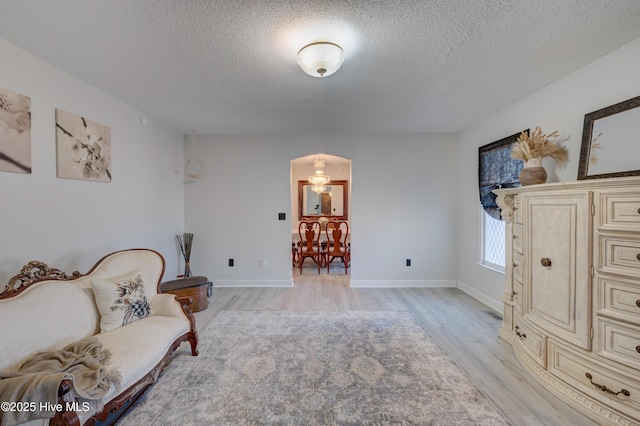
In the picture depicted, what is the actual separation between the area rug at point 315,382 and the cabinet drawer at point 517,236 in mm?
1211

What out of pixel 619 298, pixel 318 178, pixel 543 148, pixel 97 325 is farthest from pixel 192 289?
pixel 543 148

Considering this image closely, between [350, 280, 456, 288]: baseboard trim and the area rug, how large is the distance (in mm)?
1469

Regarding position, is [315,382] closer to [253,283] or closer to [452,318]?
[452,318]

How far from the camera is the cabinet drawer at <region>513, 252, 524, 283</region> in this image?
2312mm

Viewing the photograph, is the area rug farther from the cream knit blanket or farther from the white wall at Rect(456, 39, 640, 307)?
the white wall at Rect(456, 39, 640, 307)

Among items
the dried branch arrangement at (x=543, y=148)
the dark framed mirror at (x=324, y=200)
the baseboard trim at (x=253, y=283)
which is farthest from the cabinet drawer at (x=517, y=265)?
the dark framed mirror at (x=324, y=200)

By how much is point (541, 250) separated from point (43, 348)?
3505 mm

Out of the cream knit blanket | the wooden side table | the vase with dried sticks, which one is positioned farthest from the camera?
the vase with dried sticks

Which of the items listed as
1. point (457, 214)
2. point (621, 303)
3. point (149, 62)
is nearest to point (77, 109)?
point (149, 62)

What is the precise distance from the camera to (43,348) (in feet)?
5.04

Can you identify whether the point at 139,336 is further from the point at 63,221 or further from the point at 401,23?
the point at 401,23

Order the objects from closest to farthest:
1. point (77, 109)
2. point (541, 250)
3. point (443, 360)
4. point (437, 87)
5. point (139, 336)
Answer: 1. point (139, 336)
2. point (541, 250)
3. point (443, 360)
4. point (77, 109)
5. point (437, 87)

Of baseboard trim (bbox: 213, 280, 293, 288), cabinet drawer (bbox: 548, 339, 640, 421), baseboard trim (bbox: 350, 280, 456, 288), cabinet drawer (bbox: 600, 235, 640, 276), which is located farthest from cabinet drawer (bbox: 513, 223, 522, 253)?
baseboard trim (bbox: 213, 280, 293, 288)

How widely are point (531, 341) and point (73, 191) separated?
419 cm
